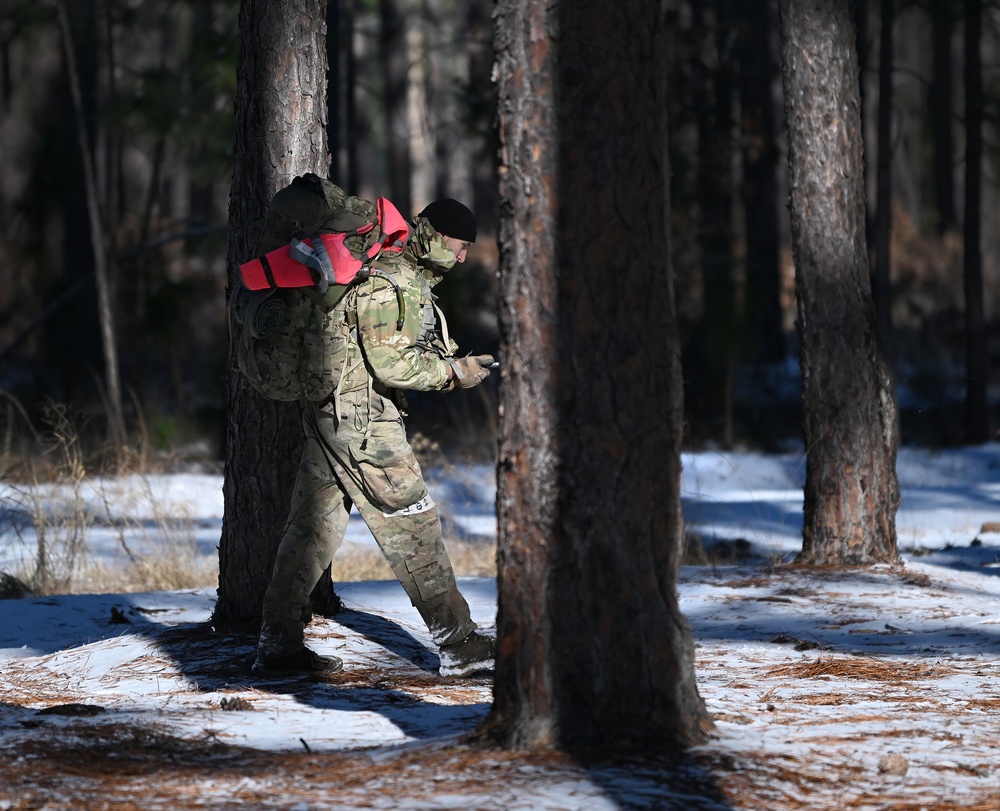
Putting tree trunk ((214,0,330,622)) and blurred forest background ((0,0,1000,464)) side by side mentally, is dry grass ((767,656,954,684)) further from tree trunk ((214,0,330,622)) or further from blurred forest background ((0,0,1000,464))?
blurred forest background ((0,0,1000,464))

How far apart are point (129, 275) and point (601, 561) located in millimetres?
11306


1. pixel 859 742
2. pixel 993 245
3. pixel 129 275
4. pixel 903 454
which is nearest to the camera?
pixel 859 742

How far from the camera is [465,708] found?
13.6 ft

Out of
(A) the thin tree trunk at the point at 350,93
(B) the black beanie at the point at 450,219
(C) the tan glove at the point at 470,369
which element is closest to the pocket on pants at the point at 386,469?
(C) the tan glove at the point at 470,369

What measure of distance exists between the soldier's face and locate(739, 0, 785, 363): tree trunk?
908 cm

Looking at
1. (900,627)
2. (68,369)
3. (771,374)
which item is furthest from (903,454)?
(68,369)

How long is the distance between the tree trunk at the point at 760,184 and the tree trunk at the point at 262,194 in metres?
8.60

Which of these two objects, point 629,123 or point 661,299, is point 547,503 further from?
point 629,123

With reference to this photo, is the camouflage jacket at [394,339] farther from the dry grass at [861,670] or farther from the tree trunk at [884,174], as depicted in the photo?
the tree trunk at [884,174]

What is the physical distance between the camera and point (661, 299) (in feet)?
10.7

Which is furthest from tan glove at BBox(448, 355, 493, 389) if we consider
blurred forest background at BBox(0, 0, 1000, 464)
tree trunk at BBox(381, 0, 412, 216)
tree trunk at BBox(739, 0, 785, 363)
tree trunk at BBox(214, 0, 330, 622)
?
tree trunk at BBox(381, 0, 412, 216)

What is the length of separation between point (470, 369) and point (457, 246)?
0.49 m

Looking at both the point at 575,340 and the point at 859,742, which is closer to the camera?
the point at 575,340

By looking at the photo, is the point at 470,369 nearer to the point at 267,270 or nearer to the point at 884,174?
the point at 267,270
